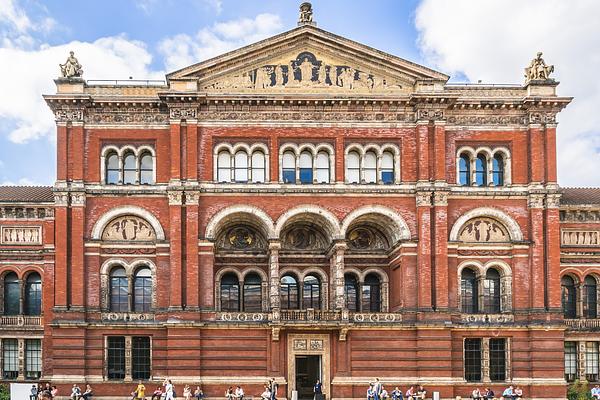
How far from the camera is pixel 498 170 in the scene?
55.5 m

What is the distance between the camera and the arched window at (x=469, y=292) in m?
55.1

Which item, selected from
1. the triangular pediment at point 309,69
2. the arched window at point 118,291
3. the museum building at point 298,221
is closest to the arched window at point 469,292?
the museum building at point 298,221

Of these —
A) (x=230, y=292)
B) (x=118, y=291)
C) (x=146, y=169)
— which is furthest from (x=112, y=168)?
(x=230, y=292)

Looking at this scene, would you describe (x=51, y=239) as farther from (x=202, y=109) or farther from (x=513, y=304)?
(x=513, y=304)

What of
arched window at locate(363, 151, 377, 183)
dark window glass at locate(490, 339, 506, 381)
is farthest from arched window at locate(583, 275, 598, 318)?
arched window at locate(363, 151, 377, 183)

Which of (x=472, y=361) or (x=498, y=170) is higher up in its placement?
(x=498, y=170)

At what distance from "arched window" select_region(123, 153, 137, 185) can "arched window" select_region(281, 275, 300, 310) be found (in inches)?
446

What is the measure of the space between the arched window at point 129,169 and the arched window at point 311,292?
1248cm

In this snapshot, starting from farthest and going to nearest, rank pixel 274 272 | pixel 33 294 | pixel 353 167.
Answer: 1. pixel 33 294
2. pixel 353 167
3. pixel 274 272

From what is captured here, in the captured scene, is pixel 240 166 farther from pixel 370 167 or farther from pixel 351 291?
pixel 351 291

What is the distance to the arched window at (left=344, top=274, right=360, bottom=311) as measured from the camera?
187 feet

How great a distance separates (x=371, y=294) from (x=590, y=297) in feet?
46.6

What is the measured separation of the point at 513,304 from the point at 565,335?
16.7 feet

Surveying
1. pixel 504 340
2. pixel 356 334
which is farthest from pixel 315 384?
pixel 504 340
